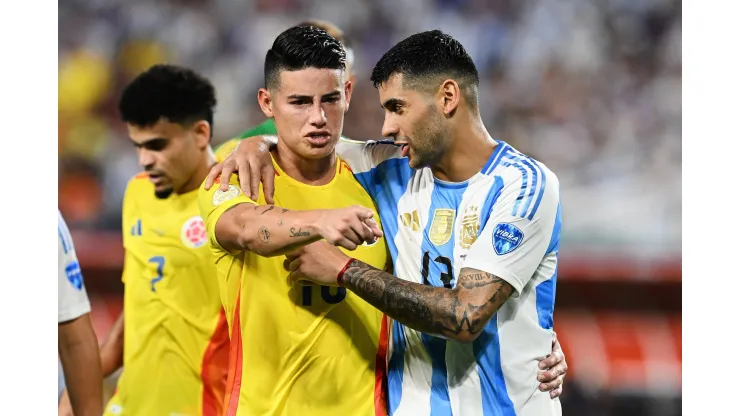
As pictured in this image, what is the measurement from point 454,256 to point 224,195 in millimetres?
685

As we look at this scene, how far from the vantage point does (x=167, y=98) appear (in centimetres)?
366

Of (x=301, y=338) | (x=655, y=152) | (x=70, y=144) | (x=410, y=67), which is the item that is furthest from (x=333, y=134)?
(x=70, y=144)

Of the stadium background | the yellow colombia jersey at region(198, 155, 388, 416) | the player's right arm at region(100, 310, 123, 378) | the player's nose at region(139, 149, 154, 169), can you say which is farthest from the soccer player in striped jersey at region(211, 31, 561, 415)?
the stadium background

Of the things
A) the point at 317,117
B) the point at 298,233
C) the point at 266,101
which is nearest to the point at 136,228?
the point at 266,101

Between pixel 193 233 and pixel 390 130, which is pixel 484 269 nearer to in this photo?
pixel 390 130

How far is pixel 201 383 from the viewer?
3.43m

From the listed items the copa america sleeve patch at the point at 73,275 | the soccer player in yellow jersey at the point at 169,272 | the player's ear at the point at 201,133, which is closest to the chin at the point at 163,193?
the soccer player in yellow jersey at the point at 169,272

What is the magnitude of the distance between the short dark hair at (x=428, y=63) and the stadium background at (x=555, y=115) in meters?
2.16

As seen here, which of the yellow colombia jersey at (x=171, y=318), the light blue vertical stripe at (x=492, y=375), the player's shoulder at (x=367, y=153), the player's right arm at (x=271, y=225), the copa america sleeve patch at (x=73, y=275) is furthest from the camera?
the yellow colombia jersey at (x=171, y=318)

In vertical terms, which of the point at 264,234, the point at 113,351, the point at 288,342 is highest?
the point at 264,234

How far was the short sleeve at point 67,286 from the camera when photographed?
108 inches

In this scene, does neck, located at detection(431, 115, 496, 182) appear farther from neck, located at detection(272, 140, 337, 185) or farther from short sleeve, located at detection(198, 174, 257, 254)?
short sleeve, located at detection(198, 174, 257, 254)

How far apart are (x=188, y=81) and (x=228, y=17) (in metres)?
1.89

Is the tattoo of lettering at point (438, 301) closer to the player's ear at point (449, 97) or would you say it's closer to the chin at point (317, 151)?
the chin at point (317, 151)
